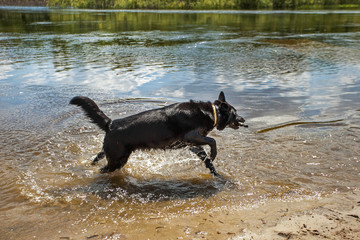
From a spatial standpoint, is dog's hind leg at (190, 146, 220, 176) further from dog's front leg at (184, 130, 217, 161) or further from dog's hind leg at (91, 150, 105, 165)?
dog's hind leg at (91, 150, 105, 165)

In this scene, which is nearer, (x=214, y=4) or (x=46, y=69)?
(x=46, y=69)

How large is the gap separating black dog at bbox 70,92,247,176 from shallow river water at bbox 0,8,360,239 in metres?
0.48

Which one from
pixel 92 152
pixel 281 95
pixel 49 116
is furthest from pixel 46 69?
pixel 281 95

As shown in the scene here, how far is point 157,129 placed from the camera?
5070 millimetres

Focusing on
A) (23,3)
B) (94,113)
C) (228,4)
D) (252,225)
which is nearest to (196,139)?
(94,113)

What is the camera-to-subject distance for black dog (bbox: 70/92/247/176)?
4949mm

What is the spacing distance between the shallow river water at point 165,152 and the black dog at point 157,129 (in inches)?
18.9

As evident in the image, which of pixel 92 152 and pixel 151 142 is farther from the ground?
pixel 151 142

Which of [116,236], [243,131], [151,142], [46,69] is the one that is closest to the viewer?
[116,236]

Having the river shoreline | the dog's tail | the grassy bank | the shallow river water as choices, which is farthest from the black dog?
the river shoreline

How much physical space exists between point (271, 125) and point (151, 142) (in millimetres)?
3368

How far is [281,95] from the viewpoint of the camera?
9.16 meters

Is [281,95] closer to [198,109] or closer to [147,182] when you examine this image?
[198,109]

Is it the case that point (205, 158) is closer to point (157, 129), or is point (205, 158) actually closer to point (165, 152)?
point (165, 152)
